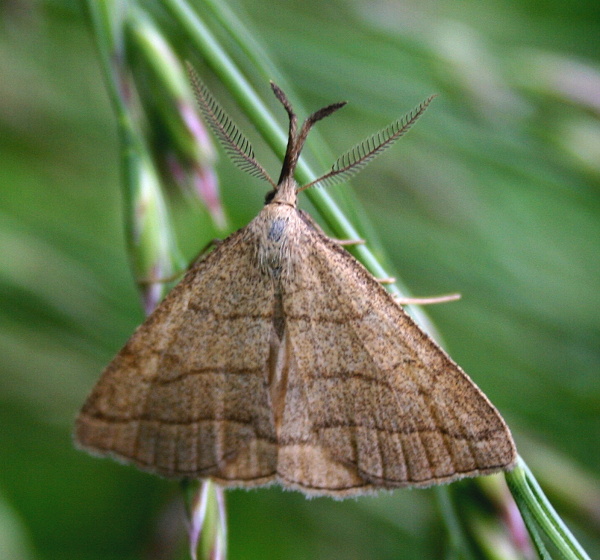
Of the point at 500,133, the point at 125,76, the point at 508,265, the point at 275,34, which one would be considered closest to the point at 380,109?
the point at 500,133

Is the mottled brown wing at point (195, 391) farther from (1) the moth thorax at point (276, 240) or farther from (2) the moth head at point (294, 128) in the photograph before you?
(2) the moth head at point (294, 128)

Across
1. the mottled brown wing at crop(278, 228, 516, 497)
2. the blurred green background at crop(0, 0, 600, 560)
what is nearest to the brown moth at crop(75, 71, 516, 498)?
the mottled brown wing at crop(278, 228, 516, 497)

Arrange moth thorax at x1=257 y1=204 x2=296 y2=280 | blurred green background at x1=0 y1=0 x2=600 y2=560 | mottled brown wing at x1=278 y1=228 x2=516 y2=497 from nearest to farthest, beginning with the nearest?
mottled brown wing at x1=278 y1=228 x2=516 y2=497 → moth thorax at x1=257 y1=204 x2=296 y2=280 → blurred green background at x1=0 y1=0 x2=600 y2=560

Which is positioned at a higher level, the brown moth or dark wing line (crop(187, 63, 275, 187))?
dark wing line (crop(187, 63, 275, 187))

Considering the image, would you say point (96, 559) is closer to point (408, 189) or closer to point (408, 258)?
point (408, 258)

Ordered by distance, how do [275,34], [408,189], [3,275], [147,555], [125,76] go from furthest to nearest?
1. [408,189]
2. [275,34]
3. [147,555]
4. [3,275]
5. [125,76]

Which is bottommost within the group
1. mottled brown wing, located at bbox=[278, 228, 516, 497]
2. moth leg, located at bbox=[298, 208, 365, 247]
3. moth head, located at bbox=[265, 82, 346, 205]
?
mottled brown wing, located at bbox=[278, 228, 516, 497]

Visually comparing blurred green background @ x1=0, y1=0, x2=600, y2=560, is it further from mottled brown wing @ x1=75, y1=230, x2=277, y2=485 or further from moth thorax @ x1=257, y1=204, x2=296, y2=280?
mottled brown wing @ x1=75, y1=230, x2=277, y2=485
